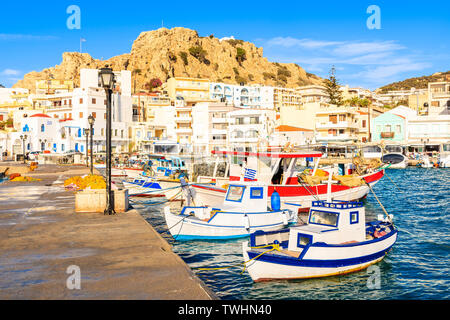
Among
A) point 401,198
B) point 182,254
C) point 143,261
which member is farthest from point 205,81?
point 143,261

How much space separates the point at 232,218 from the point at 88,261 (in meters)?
10.2

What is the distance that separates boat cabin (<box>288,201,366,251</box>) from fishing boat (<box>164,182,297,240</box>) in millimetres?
4652

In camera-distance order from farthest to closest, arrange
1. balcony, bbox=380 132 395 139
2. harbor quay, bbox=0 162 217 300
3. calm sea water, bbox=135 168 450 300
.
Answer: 1. balcony, bbox=380 132 395 139
2. calm sea water, bbox=135 168 450 300
3. harbor quay, bbox=0 162 217 300

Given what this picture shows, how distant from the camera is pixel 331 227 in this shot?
14.4 metres

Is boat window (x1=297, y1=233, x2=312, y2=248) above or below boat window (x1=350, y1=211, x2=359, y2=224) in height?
below

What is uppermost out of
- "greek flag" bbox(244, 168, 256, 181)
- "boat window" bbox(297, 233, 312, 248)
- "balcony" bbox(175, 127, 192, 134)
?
"balcony" bbox(175, 127, 192, 134)

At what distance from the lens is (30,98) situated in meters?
105

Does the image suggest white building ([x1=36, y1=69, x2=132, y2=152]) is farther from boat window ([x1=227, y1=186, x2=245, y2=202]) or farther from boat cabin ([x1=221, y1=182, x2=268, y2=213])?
boat cabin ([x1=221, y1=182, x2=268, y2=213])

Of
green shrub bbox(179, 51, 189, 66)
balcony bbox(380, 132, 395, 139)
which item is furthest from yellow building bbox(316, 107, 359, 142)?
green shrub bbox(179, 51, 189, 66)

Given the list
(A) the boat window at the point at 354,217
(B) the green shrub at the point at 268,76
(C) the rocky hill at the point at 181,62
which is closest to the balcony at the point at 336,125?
(A) the boat window at the point at 354,217

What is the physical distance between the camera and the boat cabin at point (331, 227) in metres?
13.8

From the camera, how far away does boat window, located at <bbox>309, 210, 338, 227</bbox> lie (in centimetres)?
1458

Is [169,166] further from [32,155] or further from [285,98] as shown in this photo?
[285,98]

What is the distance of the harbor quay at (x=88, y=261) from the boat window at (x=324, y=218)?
236 inches
